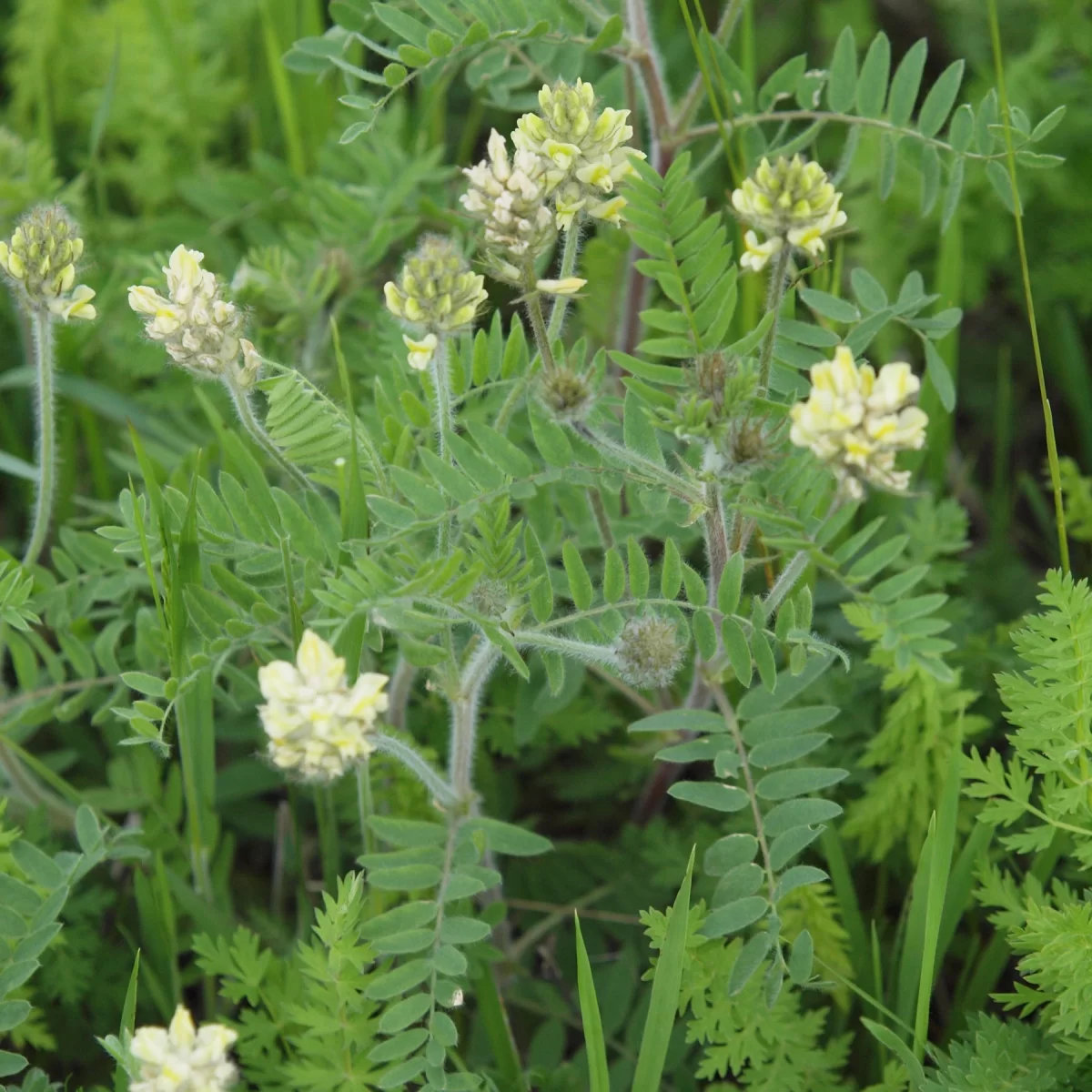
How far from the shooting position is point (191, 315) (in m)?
2.02

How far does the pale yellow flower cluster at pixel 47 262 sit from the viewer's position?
215 cm

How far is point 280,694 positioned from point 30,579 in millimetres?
816

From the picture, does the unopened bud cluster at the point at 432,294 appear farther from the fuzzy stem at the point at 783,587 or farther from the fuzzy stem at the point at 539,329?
the fuzzy stem at the point at 783,587

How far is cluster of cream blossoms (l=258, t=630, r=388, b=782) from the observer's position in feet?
5.38

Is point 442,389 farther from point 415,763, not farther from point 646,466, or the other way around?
point 415,763

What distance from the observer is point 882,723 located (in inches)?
110

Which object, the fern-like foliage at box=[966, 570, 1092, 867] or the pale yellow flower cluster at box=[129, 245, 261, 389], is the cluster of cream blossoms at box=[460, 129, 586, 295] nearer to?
the pale yellow flower cluster at box=[129, 245, 261, 389]

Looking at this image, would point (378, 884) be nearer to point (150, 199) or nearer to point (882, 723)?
point (882, 723)

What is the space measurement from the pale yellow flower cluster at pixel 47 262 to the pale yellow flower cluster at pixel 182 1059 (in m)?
1.28

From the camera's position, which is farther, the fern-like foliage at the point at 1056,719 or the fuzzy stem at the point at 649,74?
the fuzzy stem at the point at 649,74

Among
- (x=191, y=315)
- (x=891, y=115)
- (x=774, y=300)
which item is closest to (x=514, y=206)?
(x=774, y=300)

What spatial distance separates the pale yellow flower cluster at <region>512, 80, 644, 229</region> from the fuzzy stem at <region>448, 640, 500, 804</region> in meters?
0.78

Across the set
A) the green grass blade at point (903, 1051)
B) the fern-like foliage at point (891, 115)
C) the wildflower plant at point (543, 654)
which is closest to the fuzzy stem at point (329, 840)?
the wildflower plant at point (543, 654)

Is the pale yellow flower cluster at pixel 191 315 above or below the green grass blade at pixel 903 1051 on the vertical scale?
above
